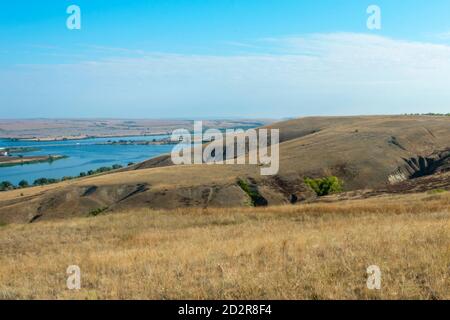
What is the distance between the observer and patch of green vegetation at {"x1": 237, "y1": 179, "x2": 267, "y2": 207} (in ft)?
202

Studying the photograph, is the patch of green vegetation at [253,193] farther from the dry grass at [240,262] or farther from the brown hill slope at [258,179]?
the dry grass at [240,262]

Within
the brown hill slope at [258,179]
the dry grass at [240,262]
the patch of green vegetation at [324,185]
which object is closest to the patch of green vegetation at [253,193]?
the brown hill slope at [258,179]

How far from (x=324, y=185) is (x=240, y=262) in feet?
182

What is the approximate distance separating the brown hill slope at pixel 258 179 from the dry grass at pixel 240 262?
129 feet

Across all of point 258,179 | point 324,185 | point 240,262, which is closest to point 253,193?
point 258,179

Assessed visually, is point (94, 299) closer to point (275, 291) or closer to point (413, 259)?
point (275, 291)

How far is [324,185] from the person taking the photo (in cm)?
6538

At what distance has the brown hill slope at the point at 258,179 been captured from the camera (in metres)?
62.7

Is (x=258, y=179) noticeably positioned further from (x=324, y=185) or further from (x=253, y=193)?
(x=324, y=185)

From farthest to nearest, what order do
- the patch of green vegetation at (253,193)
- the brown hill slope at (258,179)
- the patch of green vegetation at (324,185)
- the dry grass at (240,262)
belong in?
1. the patch of green vegetation at (324,185)
2. the brown hill slope at (258,179)
3. the patch of green vegetation at (253,193)
4. the dry grass at (240,262)

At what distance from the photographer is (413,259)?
10.1 meters

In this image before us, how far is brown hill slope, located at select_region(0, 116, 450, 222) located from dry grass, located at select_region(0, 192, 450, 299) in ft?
129

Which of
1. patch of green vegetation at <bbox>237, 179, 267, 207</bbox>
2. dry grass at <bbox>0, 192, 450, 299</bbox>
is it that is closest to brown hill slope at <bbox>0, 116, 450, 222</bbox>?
patch of green vegetation at <bbox>237, 179, 267, 207</bbox>
